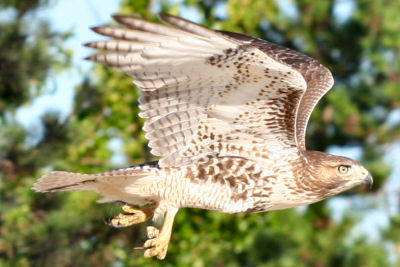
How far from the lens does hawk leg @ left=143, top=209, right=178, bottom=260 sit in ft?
26.6

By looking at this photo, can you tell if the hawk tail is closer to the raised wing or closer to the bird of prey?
the bird of prey

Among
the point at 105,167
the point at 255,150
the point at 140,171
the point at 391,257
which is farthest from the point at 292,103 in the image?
the point at 391,257

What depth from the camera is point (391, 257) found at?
1827cm

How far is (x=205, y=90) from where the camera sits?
25.4 ft

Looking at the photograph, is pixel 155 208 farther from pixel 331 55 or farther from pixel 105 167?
pixel 331 55

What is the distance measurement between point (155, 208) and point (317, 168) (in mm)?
1342

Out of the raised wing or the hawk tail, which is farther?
the raised wing

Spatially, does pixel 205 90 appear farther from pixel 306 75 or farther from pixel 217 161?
pixel 306 75

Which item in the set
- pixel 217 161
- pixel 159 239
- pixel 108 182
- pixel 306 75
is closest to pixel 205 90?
pixel 217 161

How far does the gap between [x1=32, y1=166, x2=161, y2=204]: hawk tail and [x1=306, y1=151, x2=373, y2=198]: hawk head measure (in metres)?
1.21

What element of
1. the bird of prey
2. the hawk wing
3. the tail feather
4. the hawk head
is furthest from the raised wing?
the tail feather

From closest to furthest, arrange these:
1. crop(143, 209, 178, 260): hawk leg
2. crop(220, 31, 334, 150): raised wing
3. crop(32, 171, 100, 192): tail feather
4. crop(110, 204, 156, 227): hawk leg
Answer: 1. crop(32, 171, 100, 192): tail feather
2. crop(143, 209, 178, 260): hawk leg
3. crop(110, 204, 156, 227): hawk leg
4. crop(220, 31, 334, 150): raised wing

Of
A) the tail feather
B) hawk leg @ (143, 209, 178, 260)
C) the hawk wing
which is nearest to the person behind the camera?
the hawk wing

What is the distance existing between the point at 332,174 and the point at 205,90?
125 cm
